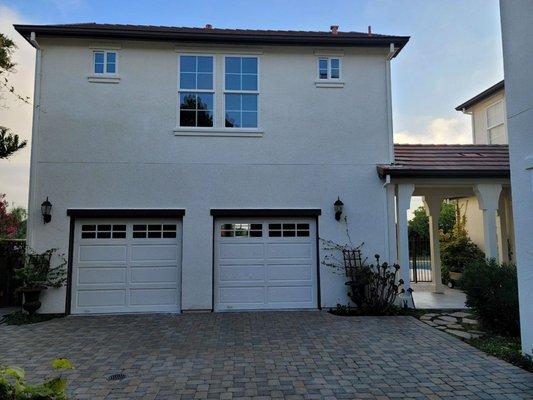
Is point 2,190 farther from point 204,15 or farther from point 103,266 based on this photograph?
point 204,15

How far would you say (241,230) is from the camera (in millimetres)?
9797

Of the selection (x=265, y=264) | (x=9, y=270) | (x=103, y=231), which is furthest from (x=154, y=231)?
(x=9, y=270)

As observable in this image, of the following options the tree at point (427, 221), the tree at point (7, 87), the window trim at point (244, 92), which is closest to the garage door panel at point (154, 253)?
the window trim at point (244, 92)

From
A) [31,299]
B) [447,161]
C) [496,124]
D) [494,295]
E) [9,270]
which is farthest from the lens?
[496,124]

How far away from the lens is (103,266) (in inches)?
371

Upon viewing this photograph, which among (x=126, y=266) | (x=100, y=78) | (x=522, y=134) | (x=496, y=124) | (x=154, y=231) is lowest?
(x=126, y=266)

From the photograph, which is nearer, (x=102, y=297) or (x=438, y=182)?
(x=102, y=297)

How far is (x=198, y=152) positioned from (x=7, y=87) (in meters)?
4.86

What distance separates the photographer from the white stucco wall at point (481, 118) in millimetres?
14712

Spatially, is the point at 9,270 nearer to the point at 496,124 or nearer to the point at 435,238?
the point at 435,238

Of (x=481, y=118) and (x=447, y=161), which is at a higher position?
(x=481, y=118)

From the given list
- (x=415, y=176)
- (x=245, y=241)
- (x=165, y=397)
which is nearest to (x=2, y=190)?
(x=245, y=241)

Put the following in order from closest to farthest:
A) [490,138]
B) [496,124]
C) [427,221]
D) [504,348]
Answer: [504,348], [496,124], [490,138], [427,221]

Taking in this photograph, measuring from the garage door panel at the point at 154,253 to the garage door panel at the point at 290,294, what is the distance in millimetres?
2613
